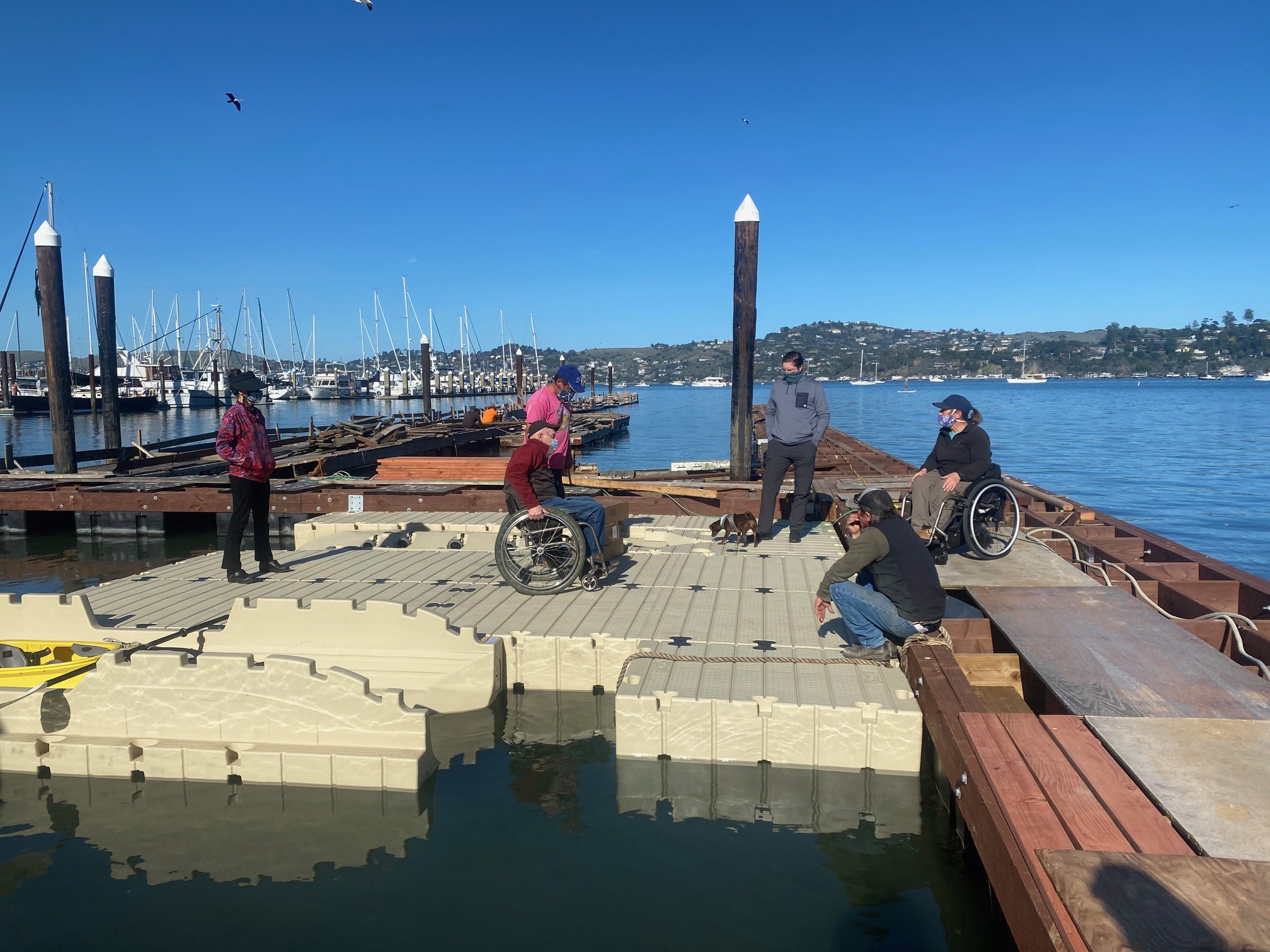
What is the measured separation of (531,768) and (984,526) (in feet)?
14.5

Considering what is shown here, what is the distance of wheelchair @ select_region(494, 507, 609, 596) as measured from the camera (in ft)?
21.7

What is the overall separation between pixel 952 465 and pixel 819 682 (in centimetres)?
310

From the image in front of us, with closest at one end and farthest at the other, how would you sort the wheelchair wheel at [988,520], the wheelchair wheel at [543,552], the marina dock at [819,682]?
1. the marina dock at [819,682]
2. the wheelchair wheel at [543,552]
3. the wheelchair wheel at [988,520]

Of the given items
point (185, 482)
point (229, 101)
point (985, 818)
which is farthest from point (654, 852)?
point (229, 101)

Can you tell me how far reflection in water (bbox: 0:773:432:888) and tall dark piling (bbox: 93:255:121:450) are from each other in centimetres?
1887

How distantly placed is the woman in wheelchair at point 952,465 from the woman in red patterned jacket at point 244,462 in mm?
5654

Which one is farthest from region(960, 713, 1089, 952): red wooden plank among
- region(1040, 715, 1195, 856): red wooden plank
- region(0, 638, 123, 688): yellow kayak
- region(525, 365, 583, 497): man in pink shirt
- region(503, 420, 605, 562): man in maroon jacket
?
region(0, 638, 123, 688): yellow kayak

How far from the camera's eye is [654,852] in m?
3.87

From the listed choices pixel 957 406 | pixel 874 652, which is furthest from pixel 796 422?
pixel 874 652

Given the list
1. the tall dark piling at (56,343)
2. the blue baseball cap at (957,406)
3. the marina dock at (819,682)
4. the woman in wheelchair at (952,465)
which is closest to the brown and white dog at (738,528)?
the marina dock at (819,682)

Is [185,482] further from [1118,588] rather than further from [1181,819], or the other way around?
[1181,819]

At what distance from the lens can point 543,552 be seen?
678 centimetres

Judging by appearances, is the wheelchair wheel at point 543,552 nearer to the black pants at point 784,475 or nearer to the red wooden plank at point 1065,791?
the black pants at point 784,475

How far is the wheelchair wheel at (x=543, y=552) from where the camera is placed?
6.60m
